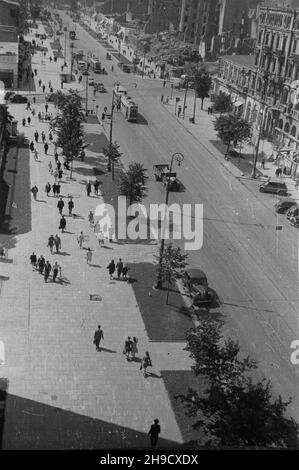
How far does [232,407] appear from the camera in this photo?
18203 millimetres

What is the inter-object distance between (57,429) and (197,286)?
11.9m

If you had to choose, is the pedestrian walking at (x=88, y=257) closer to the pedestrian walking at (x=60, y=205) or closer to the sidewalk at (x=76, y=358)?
Result: the sidewalk at (x=76, y=358)

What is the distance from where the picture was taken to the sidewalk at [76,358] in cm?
2033

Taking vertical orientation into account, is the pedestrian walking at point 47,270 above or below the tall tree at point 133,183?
below

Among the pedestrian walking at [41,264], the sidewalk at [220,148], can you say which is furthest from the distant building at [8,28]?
the sidewalk at [220,148]

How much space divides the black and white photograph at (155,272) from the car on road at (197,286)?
77 mm

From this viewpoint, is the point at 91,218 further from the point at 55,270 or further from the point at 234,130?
the point at 234,130

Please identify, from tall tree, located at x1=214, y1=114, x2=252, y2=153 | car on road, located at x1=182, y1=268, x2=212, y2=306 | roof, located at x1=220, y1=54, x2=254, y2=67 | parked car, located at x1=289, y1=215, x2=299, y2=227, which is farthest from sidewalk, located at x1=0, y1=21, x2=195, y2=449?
roof, located at x1=220, y1=54, x2=254, y2=67

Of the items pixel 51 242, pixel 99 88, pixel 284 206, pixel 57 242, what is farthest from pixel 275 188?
pixel 99 88

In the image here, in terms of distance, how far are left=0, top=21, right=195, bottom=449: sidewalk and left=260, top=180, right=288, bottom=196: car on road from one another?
1583 cm

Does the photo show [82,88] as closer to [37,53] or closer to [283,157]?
[37,53]

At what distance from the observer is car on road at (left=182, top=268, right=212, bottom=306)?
96.1ft

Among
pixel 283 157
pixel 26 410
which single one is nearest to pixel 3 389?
pixel 26 410

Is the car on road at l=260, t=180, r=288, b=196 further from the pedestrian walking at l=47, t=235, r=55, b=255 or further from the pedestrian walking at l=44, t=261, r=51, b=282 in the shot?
the pedestrian walking at l=44, t=261, r=51, b=282
